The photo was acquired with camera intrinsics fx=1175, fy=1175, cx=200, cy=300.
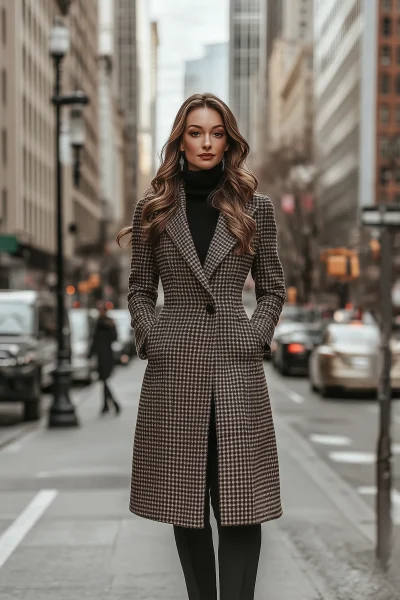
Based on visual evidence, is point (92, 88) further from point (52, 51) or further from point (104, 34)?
point (52, 51)

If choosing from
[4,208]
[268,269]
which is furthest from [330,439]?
[4,208]

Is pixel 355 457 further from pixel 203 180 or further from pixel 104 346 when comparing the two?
pixel 203 180

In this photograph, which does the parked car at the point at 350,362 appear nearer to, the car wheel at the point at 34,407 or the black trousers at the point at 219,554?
the car wheel at the point at 34,407

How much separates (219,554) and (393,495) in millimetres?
5639

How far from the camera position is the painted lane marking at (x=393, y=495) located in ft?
27.7

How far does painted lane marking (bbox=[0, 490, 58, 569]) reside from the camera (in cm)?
731

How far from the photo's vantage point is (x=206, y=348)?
4094mm

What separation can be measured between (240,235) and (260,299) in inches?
12.4

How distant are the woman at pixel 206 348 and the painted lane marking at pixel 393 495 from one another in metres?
4.27

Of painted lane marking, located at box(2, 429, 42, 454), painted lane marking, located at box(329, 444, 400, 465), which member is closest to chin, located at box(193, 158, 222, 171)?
painted lane marking, located at box(329, 444, 400, 465)

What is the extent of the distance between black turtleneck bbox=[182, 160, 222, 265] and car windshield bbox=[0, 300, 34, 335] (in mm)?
14899

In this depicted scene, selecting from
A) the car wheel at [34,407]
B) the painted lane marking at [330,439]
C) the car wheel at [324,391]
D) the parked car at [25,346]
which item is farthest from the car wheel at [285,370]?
the painted lane marking at [330,439]

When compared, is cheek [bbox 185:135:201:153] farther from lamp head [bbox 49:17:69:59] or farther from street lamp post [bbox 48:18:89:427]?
lamp head [bbox 49:17:69:59]

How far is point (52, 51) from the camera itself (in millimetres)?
17531
